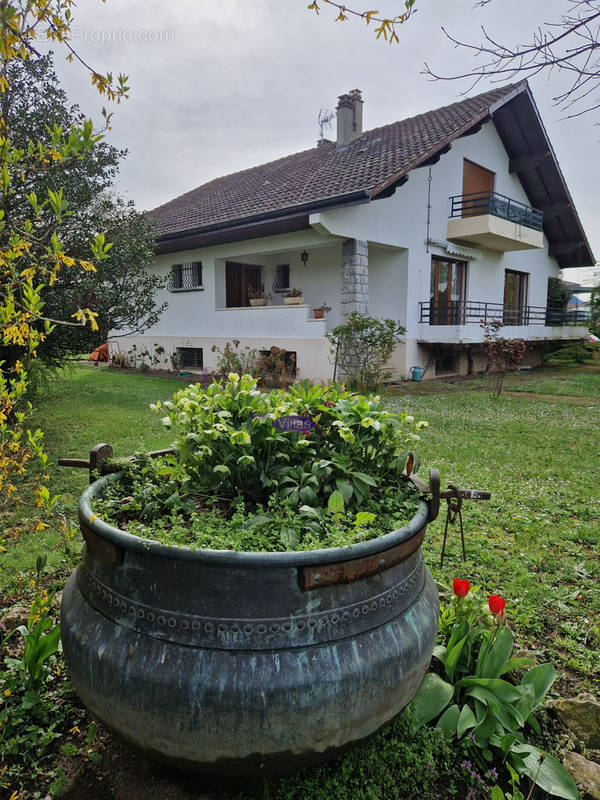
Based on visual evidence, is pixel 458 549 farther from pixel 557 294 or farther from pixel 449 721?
pixel 557 294

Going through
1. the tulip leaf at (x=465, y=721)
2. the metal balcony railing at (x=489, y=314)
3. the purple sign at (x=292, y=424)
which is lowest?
the tulip leaf at (x=465, y=721)

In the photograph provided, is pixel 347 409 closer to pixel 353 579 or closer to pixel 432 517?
pixel 432 517

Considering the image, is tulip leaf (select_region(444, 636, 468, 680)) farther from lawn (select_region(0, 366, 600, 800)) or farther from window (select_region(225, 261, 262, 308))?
window (select_region(225, 261, 262, 308))

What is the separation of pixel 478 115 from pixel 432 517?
13.9 metres

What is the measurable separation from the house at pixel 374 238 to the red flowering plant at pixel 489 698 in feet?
30.0

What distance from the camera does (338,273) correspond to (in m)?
13.9

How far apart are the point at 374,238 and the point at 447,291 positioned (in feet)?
13.0

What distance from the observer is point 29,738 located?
192 cm

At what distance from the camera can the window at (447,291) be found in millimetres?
14188

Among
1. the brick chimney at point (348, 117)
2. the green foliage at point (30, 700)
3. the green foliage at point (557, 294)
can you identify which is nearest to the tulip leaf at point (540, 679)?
the green foliage at point (30, 700)

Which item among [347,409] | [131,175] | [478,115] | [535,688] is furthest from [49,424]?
[478,115]

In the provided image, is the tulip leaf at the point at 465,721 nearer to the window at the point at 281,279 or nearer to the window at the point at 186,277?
the window at the point at 186,277

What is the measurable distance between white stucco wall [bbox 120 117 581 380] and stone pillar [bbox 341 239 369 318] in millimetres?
270

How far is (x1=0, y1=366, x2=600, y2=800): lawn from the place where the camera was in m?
1.79
